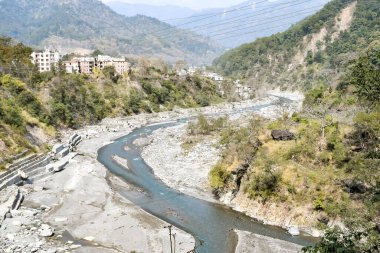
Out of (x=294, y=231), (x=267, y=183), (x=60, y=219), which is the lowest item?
(x=60, y=219)

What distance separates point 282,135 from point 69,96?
55.5 m

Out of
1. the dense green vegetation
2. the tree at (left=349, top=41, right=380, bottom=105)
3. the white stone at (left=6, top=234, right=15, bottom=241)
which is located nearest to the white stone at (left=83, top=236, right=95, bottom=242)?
the white stone at (left=6, top=234, right=15, bottom=241)

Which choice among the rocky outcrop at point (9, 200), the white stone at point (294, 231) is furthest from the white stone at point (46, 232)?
the white stone at point (294, 231)

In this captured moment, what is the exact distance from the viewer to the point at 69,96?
84500 millimetres

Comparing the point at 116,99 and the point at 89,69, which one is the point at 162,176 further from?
the point at 89,69

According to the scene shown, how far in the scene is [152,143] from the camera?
2623 inches

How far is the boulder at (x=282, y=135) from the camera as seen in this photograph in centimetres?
4018

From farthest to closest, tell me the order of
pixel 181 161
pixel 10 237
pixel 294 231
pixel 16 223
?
pixel 181 161, pixel 16 223, pixel 294 231, pixel 10 237

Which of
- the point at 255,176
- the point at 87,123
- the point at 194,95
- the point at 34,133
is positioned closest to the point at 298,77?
the point at 194,95

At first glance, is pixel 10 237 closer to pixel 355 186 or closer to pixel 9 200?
pixel 9 200

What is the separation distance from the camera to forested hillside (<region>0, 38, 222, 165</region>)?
186 feet

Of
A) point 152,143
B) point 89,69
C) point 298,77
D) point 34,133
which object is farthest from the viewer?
point 298,77

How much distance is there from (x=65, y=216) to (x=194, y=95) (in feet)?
293

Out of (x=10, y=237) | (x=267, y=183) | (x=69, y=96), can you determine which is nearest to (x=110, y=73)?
(x=69, y=96)
